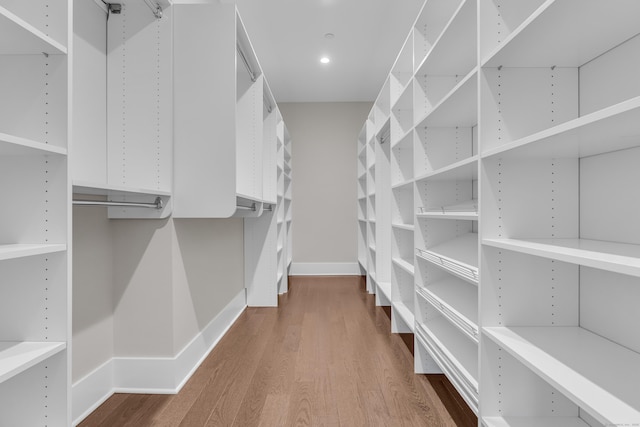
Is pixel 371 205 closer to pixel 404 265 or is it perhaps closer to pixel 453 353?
pixel 404 265

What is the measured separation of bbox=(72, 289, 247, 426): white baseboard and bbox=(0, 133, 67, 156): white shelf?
1112 millimetres

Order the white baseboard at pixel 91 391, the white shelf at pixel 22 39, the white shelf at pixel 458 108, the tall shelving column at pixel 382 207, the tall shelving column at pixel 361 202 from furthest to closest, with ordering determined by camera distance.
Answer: the tall shelving column at pixel 361 202 < the tall shelving column at pixel 382 207 < the white baseboard at pixel 91 391 < the white shelf at pixel 458 108 < the white shelf at pixel 22 39

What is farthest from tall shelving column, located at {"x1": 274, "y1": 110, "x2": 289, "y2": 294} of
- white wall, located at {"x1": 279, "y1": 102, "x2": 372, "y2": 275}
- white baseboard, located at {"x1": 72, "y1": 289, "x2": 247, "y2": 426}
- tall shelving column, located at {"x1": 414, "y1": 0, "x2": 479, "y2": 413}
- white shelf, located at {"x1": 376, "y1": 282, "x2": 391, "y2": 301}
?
tall shelving column, located at {"x1": 414, "y1": 0, "x2": 479, "y2": 413}

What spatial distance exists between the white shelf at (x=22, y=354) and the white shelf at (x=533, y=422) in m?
1.39

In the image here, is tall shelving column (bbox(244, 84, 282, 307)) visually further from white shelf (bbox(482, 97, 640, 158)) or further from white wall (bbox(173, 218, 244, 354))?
white shelf (bbox(482, 97, 640, 158))

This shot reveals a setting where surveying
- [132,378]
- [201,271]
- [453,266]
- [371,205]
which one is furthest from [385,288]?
[132,378]

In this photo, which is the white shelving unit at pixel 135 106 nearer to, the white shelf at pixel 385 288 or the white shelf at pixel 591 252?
the white shelf at pixel 591 252

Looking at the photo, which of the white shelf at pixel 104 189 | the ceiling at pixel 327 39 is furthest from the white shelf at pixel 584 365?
the ceiling at pixel 327 39

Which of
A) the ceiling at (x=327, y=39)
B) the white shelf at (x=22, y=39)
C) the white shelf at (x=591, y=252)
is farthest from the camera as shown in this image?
the ceiling at (x=327, y=39)

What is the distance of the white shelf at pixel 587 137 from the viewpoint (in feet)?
2.43

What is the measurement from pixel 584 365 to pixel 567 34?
3.10ft

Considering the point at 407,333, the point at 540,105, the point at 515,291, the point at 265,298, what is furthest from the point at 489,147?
the point at 265,298

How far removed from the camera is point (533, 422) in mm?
1226

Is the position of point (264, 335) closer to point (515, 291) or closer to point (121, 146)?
point (121, 146)
